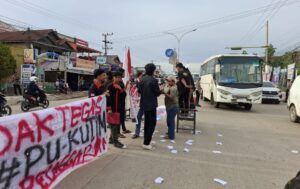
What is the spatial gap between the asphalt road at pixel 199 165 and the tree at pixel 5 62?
2397cm

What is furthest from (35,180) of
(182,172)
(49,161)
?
(182,172)

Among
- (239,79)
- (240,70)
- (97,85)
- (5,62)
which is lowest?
(97,85)

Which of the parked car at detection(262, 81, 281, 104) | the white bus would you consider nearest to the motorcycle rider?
the white bus

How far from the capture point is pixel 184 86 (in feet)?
38.5

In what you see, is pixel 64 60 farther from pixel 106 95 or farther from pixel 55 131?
pixel 55 131

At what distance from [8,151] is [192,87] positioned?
860 cm

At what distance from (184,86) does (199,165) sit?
534cm

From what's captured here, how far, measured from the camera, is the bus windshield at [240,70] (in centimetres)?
1789

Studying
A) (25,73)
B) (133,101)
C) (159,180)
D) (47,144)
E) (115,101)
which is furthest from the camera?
(25,73)

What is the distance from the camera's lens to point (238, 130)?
37.2ft

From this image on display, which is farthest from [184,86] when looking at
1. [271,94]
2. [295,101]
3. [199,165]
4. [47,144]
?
[271,94]

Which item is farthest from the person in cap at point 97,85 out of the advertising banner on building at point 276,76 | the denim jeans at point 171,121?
the advertising banner on building at point 276,76

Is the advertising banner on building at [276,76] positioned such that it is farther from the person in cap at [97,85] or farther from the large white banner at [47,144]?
the large white banner at [47,144]

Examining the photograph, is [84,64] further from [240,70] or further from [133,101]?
[133,101]
